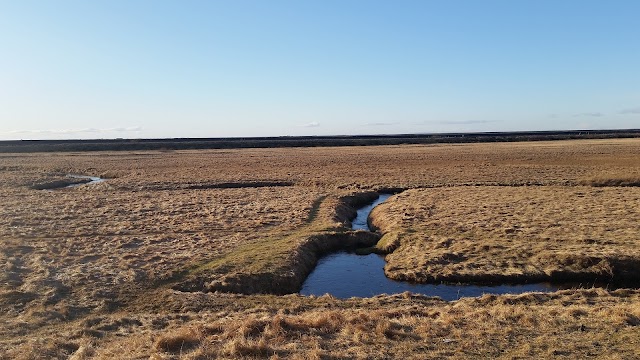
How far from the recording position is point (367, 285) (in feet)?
56.5

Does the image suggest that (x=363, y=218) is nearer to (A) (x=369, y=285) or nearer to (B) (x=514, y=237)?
(B) (x=514, y=237)

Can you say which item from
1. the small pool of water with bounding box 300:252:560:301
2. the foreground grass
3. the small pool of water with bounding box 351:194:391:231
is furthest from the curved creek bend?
the small pool of water with bounding box 351:194:391:231

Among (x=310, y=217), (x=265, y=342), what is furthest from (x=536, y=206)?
(x=265, y=342)

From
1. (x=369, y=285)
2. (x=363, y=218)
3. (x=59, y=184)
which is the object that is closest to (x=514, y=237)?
(x=369, y=285)

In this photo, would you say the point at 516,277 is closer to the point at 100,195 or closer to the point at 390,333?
the point at 390,333

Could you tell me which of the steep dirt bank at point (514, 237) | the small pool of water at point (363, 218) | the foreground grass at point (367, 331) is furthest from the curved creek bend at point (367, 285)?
the small pool of water at point (363, 218)

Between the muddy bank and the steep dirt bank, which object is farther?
the muddy bank

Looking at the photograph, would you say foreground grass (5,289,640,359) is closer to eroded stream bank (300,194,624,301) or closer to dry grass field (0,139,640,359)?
dry grass field (0,139,640,359)

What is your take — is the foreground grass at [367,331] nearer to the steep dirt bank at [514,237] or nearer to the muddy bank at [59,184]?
the steep dirt bank at [514,237]

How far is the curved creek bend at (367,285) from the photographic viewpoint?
16031 mm

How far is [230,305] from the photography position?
13719mm

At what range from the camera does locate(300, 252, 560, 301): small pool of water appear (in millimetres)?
16000

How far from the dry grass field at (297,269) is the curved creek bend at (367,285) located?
0.53 metres

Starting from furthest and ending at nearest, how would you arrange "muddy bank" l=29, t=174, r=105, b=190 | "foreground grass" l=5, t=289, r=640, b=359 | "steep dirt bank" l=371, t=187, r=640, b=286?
1. "muddy bank" l=29, t=174, r=105, b=190
2. "steep dirt bank" l=371, t=187, r=640, b=286
3. "foreground grass" l=5, t=289, r=640, b=359
